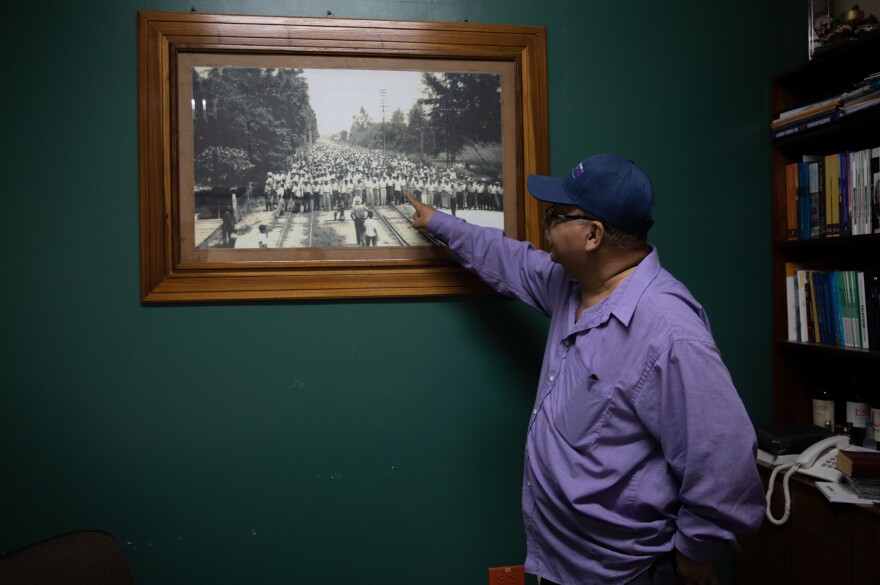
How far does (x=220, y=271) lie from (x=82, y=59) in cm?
80

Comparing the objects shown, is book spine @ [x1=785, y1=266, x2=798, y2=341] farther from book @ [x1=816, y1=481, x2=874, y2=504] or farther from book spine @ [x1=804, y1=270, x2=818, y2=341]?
book @ [x1=816, y1=481, x2=874, y2=504]

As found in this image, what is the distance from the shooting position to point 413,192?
203 cm

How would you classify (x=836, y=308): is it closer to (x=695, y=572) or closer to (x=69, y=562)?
(x=695, y=572)

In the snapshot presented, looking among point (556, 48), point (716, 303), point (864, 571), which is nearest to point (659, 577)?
point (864, 571)

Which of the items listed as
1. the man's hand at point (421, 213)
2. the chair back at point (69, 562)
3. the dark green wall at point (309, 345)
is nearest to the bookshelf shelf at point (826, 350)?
the dark green wall at point (309, 345)

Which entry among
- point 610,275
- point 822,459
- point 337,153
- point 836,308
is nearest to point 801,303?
point 836,308

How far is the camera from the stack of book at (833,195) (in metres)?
1.90

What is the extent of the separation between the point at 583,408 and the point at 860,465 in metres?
0.87

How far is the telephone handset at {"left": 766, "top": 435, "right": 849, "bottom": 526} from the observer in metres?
1.82

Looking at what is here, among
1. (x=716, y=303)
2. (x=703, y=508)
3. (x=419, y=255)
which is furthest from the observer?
(x=716, y=303)

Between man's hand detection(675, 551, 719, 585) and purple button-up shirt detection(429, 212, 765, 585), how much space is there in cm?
2

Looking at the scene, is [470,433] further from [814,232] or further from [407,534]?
[814,232]

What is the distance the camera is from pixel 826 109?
6.54 feet

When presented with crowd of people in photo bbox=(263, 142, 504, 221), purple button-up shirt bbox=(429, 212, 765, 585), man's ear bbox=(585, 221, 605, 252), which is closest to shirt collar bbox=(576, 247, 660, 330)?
purple button-up shirt bbox=(429, 212, 765, 585)
